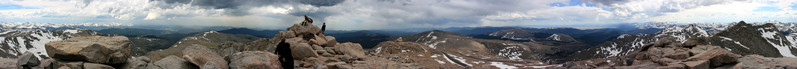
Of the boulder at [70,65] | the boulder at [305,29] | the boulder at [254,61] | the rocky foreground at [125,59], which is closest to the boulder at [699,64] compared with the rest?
the rocky foreground at [125,59]

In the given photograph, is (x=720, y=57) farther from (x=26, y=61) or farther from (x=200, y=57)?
(x=26, y=61)

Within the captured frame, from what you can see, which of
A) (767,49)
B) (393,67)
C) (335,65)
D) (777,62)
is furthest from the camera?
(767,49)

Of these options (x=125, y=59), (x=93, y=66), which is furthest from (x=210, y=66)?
(x=93, y=66)

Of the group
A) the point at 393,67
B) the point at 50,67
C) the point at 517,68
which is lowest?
the point at 517,68

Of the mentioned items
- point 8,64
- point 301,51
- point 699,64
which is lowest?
point 699,64

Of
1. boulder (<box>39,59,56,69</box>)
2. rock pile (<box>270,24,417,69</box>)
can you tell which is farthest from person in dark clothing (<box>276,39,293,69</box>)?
boulder (<box>39,59,56,69</box>)

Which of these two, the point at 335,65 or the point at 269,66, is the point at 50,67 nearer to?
the point at 269,66

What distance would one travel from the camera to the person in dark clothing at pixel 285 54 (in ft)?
82.3

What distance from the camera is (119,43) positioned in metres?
24.0

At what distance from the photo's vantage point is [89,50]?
21578 millimetres

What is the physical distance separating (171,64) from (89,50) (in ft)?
14.4

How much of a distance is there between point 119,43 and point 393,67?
899 inches

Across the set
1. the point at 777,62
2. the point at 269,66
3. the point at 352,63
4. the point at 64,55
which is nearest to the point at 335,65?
the point at 352,63

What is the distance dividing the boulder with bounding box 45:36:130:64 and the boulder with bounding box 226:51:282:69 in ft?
21.3
